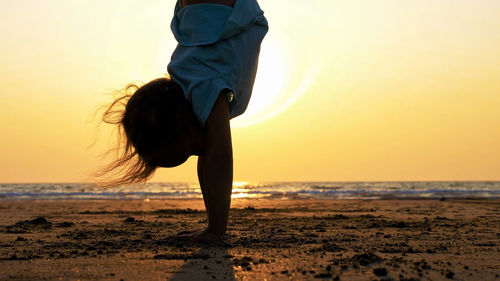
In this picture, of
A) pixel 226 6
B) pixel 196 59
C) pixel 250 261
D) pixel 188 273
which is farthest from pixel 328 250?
pixel 226 6

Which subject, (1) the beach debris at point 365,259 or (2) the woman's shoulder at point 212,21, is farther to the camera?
(2) the woman's shoulder at point 212,21

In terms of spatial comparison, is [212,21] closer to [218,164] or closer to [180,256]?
[218,164]

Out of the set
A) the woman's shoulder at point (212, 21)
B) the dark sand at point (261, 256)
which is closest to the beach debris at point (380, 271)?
the dark sand at point (261, 256)

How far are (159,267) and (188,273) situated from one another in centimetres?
18

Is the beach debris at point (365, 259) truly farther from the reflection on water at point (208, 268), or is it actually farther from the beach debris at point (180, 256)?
the beach debris at point (180, 256)

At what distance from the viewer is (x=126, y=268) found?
2.18m

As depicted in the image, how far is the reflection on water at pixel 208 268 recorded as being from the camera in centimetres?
199

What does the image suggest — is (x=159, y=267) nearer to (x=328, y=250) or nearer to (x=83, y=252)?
(x=83, y=252)

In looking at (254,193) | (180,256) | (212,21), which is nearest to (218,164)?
(180,256)

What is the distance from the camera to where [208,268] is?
2174mm

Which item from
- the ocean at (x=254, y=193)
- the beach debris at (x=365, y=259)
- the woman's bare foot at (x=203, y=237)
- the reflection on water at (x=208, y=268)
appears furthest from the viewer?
the ocean at (x=254, y=193)

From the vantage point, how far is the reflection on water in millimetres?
1990

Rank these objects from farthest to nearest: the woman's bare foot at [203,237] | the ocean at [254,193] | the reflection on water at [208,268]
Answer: the ocean at [254,193] → the woman's bare foot at [203,237] → the reflection on water at [208,268]

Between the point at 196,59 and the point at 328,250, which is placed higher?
the point at 196,59
